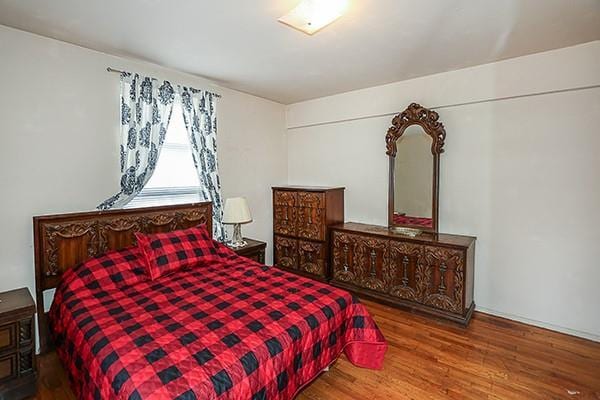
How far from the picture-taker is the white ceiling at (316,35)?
6.76ft

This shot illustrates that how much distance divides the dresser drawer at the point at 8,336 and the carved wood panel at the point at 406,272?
123 inches

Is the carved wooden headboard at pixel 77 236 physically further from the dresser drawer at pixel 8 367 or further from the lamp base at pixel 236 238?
the lamp base at pixel 236 238

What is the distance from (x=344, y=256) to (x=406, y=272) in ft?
2.57

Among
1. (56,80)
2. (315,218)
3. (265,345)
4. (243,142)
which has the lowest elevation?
(265,345)

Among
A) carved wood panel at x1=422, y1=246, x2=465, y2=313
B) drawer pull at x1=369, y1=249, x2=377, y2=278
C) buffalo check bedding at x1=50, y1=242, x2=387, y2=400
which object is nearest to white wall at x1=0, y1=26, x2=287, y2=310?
buffalo check bedding at x1=50, y1=242, x2=387, y2=400

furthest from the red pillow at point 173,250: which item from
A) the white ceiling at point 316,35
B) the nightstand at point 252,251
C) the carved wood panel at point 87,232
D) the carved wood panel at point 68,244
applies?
the white ceiling at point 316,35

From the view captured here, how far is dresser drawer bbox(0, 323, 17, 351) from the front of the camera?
1.96m

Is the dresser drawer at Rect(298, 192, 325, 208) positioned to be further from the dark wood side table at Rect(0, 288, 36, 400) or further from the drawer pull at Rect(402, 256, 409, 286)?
the dark wood side table at Rect(0, 288, 36, 400)

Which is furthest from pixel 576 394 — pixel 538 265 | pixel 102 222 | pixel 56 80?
pixel 56 80

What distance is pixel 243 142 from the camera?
4.21 m

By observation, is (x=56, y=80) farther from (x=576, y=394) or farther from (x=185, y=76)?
(x=576, y=394)

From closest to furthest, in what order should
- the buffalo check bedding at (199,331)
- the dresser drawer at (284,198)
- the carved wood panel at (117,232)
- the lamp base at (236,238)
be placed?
the buffalo check bedding at (199,331) < the carved wood panel at (117,232) < the lamp base at (236,238) < the dresser drawer at (284,198)

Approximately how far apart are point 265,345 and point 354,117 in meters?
3.20

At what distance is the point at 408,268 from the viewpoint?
10.9 ft
